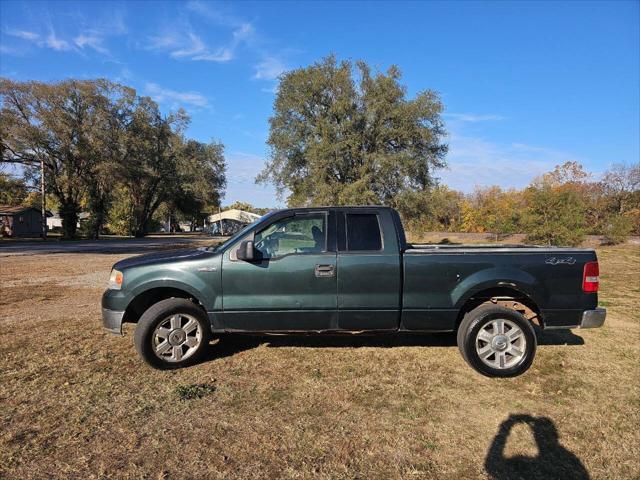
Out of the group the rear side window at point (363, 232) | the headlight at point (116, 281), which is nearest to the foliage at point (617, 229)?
the rear side window at point (363, 232)

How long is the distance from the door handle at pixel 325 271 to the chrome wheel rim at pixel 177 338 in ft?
4.83

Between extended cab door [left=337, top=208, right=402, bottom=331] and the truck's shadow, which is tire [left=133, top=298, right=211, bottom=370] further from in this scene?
extended cab door [left=337, top=208, right=402, bottom=331]

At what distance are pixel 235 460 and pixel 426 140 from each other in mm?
26148

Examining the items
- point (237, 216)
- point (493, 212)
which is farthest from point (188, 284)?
point (237, 216)

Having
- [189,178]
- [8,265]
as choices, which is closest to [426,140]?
[8,265]

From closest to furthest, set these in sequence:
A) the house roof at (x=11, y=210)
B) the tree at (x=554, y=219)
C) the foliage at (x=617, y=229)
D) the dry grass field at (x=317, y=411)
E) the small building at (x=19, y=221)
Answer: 1. the dry grass field at (x=317, y=411)
2. the tree at (x=554, y=219)
3. the foliage at (x=617, y=229)
4. the small building at (x=19, y=221)
5. the house roof at (x=11, y=210)

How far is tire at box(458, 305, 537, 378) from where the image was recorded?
14.4ft

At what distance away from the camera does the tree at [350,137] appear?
25828 millimetres

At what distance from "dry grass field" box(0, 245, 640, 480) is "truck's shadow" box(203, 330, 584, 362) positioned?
4 cm

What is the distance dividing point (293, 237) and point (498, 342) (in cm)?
252

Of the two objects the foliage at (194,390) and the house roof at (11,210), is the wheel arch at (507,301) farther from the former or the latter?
the house roof at (11,210)

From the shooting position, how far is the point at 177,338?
15.1 feet

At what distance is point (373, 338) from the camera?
19.1 ft

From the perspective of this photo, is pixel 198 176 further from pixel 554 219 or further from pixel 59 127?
pixel 554 219
